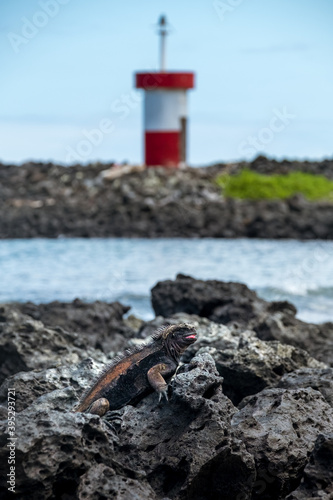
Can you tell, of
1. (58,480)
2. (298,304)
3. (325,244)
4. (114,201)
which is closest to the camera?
(58,480)

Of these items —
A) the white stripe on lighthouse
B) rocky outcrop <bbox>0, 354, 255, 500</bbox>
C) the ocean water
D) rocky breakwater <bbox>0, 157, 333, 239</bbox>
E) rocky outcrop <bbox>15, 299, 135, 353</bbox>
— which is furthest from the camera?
the white stripe on lighthouse

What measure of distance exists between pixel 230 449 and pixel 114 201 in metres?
25.3

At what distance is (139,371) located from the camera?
4.41m

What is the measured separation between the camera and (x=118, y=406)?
439cm

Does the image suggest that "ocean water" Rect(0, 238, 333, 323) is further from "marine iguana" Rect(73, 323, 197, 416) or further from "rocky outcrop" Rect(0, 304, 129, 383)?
"marine iguana" Rect(73, 323, 197, 416)

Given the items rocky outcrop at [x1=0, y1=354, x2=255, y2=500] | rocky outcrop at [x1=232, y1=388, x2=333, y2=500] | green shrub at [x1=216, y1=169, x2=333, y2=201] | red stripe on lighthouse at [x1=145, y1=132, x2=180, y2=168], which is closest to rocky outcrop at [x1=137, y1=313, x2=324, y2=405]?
rocky outcrop at [x1=232, y1=388, x2=333, y2=500]

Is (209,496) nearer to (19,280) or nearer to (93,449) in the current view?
(93,449)

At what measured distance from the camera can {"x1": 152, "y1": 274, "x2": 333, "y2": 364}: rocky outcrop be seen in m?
7.62

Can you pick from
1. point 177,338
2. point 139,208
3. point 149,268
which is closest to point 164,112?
point 139,208

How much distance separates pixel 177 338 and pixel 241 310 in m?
4.24

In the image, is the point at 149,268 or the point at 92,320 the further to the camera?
the point at 149,268

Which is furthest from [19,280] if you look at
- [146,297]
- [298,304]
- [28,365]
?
[28,365]

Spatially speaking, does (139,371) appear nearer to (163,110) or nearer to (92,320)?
(92,320)

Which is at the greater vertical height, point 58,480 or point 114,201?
point 58,480
